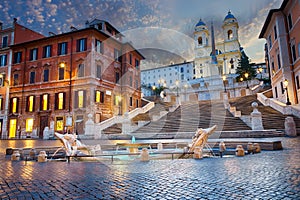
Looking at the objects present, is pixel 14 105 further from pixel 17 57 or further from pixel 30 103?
pixel 17 57

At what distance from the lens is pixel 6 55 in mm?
36812

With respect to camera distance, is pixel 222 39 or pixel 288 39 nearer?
pixel 288 39

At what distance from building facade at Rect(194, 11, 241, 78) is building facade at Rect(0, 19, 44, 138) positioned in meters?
53.6

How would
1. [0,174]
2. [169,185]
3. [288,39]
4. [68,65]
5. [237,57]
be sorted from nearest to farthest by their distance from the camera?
1. [169,185]
2. [0,174]
3. [288,39]
4. [68,65]
5. [237,57]

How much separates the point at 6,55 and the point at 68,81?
13948 mm

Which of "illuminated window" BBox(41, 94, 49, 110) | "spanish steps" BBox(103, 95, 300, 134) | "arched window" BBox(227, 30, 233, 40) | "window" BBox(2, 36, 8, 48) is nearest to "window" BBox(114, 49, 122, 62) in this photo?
"illuminated window" BBox(41, 94, 49, 110)

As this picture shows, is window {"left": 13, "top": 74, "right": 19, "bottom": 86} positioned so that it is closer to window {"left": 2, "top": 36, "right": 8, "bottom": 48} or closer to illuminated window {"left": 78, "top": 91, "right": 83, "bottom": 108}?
window {"left": 2, "top": 36, "right": 8, "bottom": 48}

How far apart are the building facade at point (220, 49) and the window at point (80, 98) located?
51.3 metres

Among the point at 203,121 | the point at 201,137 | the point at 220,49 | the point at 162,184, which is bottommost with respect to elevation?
the point at 162,184

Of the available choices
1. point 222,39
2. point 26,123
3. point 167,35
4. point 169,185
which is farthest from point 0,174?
point 222,39

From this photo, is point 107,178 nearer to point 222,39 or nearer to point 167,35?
point 167,35

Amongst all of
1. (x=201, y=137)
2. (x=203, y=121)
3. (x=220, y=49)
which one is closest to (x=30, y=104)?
(x=203, y=121)

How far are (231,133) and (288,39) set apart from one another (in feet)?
57.9

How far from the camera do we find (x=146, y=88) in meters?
90.8
